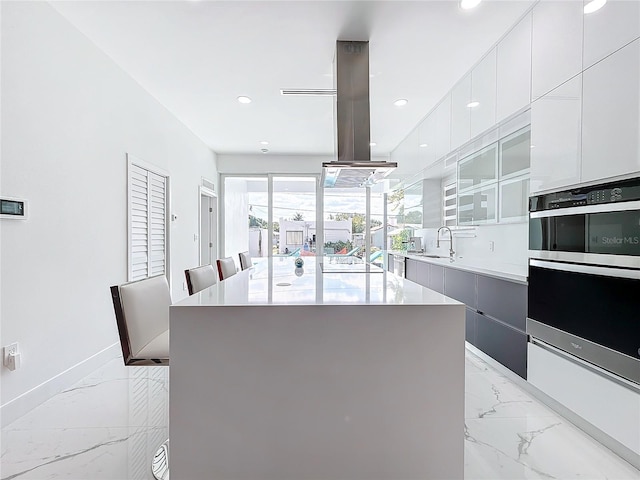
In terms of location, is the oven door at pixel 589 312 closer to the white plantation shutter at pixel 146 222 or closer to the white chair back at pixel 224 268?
the white chair back at pixel 224 268

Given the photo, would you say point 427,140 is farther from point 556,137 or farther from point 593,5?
point 593,5

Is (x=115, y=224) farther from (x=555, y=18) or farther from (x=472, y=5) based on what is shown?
(x=555, y=18)

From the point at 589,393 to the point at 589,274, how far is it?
0.61 m

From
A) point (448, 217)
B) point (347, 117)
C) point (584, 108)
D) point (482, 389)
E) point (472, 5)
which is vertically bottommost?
point (482, 389)

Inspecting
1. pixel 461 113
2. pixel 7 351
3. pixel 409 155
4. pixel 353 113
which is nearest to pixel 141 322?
pixel 7 351

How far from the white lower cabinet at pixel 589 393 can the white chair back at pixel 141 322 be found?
209cm

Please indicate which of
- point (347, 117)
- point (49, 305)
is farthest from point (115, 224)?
point (347, 117)

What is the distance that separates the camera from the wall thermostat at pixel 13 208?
2137 mm

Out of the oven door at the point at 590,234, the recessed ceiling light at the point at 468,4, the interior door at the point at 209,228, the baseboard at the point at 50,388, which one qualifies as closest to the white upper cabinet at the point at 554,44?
the recessed ceiling light at the point at 468,4

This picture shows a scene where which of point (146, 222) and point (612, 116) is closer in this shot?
point (612, 116)

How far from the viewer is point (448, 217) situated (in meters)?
4.50

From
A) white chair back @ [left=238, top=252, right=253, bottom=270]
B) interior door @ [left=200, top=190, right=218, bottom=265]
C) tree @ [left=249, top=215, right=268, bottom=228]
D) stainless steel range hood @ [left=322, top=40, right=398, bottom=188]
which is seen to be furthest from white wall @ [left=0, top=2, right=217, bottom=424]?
tree @ [left=249, top=215, right=268, bottom=228]

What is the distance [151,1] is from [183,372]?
8.06 ft

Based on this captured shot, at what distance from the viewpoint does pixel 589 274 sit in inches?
75.7
